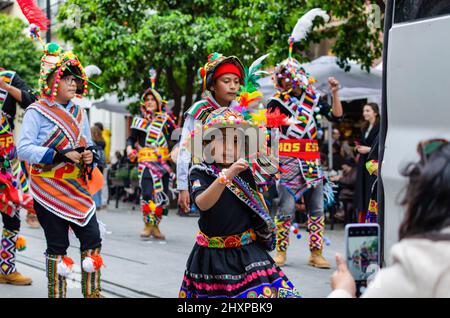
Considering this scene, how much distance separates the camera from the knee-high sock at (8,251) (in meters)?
6.51

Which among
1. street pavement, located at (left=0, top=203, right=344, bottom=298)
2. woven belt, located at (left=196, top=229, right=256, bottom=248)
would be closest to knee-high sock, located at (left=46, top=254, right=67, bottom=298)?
street pavement, located at (left=0, top=203, right=344, bottom=298)

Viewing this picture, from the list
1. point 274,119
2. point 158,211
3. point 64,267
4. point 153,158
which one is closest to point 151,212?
point 158,211

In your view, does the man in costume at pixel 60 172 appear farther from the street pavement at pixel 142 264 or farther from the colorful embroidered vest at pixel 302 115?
the colorful embroidered vest at pixel 302 115

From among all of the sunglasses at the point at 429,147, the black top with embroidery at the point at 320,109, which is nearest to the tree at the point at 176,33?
the black top with embroidery at the point at 320,109

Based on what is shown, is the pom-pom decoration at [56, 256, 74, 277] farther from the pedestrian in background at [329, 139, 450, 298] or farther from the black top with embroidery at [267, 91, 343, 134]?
the pedestrian in background at [329, 139, 450, 298]

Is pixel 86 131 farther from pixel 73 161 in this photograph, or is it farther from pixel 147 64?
pixel 147 64

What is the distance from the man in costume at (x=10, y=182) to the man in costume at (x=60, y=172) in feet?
2.39

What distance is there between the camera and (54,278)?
210 inches

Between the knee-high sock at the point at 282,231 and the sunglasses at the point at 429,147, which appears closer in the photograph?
the sunglasses at the point at 429,147

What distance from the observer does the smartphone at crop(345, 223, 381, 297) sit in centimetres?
237

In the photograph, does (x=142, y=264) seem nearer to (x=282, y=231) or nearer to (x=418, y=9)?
(x=282, y=231)

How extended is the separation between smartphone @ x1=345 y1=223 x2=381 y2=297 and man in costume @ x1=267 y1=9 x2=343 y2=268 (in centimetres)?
512
